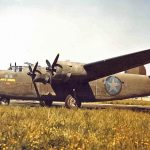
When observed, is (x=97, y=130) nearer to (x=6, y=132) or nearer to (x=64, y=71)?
(x=6, y=132)

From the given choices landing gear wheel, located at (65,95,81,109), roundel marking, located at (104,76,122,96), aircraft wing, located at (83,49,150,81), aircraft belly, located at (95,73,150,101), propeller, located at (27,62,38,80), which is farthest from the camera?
roundel marking, located at (104,76,122,96)

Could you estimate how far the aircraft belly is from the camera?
67.8 ft

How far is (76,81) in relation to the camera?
1844 cm

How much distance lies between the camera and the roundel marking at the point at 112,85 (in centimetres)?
2078

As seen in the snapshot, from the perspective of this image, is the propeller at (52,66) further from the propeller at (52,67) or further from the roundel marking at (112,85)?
the roundel marking at (112,85)

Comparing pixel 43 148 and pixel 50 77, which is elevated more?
pixel 50 77

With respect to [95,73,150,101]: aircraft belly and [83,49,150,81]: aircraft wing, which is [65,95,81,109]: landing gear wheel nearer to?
[83,49,150,81]: aircraft wing

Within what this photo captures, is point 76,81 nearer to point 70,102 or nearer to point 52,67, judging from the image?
point 70,102

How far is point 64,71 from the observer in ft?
57.2

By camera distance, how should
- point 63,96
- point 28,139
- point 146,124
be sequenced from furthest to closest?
1. point 63,96
2. point 146,124
3. point 28,139

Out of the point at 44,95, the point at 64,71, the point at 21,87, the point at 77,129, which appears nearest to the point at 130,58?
the point at 64,71

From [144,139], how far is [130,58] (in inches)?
428

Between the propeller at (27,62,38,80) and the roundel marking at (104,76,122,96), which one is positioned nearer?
the propeller at (27,62,38,80)

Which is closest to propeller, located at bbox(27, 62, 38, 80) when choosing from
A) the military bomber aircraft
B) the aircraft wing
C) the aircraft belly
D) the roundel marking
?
the military bomber aircraft
